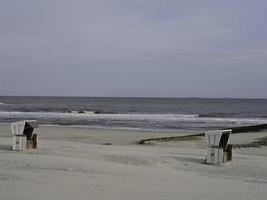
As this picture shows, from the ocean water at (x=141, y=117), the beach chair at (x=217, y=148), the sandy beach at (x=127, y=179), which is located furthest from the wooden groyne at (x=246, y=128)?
the sandy beach at (x=127, y=179)

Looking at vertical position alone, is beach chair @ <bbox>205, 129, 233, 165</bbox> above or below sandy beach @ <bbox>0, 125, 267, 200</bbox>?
above

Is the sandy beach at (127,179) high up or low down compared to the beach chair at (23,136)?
down

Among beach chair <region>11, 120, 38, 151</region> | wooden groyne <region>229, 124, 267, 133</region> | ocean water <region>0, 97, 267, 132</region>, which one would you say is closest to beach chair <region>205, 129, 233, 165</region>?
beach chair <region>11, 120, 38, 151</region>

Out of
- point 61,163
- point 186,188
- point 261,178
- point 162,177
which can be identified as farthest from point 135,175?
point 261,178

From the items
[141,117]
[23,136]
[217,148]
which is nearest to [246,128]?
[217,148]

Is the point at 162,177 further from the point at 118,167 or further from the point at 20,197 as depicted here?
the point at 20,197

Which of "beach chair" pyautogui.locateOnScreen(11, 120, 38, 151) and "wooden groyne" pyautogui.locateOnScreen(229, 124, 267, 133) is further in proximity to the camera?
"wooden groyne" pyautogui.locateOnScreen(229, 124, 267, 133)

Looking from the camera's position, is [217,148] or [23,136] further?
[23,136]

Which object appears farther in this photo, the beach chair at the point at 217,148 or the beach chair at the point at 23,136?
the beach chair at the point at 23,136

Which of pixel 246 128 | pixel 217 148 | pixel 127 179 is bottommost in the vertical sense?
pixel 127 179

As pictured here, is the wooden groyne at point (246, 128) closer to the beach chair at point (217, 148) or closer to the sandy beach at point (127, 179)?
the beach chair at point (217, 148)

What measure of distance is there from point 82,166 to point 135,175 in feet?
4.73

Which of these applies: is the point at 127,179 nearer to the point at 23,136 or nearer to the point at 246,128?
the point at 23,136

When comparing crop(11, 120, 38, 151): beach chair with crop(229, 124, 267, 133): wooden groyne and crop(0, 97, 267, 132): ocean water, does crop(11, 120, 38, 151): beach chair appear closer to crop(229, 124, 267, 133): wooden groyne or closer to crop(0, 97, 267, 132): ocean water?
crop(229, 124, 267, 133): wooden groyne
